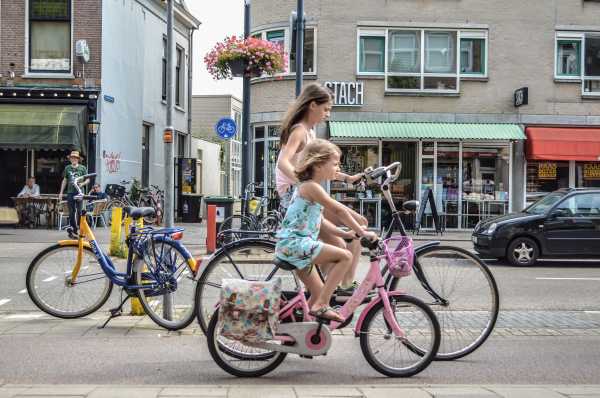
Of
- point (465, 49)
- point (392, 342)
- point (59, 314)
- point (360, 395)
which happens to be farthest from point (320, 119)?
point (465, 49)

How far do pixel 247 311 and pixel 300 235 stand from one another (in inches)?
24.8

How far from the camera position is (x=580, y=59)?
74.5ft

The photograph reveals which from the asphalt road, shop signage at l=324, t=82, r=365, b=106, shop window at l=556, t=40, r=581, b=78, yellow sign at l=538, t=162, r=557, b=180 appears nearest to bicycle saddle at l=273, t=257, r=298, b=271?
the asphalt road

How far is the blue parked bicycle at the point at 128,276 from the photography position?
6465mm

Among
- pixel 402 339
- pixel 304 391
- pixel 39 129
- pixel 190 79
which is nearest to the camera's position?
pixel 304 391

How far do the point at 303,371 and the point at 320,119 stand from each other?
189 centimetres

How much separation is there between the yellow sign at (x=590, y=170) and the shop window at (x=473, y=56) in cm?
433

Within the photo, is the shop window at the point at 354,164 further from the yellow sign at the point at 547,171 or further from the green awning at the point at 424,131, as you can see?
the yellow sign at the point at 547,171

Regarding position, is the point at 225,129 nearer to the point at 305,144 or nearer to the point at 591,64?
the point at 305,144

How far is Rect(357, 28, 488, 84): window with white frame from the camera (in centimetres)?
2245

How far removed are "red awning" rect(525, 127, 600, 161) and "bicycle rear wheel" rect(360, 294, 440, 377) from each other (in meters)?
18.0

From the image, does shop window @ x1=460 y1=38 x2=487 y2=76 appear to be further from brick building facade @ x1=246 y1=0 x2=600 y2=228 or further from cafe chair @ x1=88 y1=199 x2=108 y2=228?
cafe chair @ x1=88 y1=199 x2=108 y2=228

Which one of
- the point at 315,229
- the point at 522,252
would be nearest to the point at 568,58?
the point at 522,252

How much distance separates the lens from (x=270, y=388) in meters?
4.67
